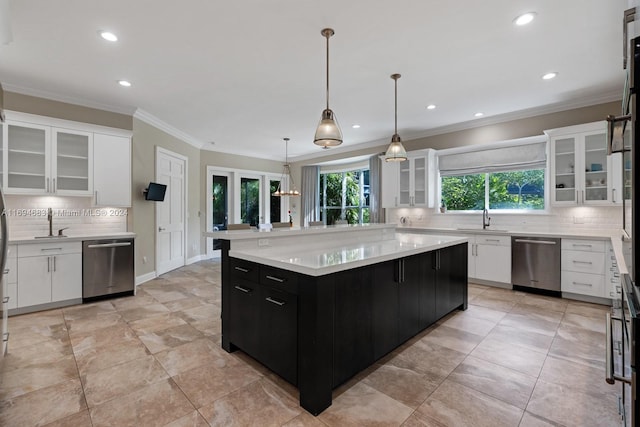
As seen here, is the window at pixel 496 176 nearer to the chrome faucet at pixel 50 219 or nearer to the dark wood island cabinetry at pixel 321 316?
the dark wood island cabinetry at pixel 321 316

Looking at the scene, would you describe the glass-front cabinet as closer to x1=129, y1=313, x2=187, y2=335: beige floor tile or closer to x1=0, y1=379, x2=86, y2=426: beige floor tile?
x1=129, y1=313, x2=187, y2=335: beige floor tile

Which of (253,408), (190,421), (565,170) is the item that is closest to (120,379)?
(190,421)

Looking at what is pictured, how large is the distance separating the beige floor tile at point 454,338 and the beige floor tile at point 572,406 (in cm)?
64

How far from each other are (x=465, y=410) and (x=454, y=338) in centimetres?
110

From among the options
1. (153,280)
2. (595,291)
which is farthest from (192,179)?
(595,291)

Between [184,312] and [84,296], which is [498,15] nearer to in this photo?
[184,312]

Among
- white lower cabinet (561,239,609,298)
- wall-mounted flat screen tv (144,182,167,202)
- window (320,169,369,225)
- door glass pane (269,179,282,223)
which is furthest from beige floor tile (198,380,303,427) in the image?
door glass pane (269,179,282,223)

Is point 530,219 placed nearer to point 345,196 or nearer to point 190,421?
point 345,196

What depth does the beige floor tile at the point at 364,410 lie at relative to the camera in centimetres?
175

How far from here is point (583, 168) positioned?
4148 millimetres

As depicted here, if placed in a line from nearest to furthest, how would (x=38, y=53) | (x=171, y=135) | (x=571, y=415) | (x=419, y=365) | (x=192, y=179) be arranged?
1. (x=571, y=415)
2. (x=419, y=365)
3. (x=38, y=53)
4. (x=171, y=135)
5. (x=192, y=179)

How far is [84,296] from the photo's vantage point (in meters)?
3.91

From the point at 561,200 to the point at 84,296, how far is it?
22.2 feet

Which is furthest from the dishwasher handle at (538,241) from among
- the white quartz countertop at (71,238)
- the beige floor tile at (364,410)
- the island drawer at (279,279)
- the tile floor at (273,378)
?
the white quartz countertop at (71,238)
